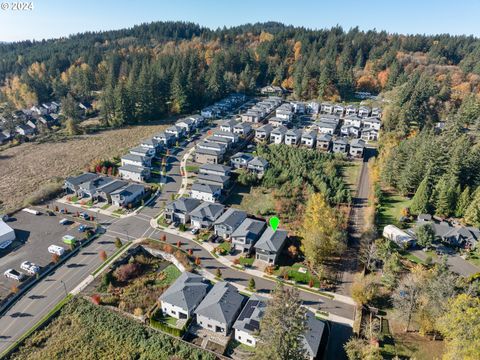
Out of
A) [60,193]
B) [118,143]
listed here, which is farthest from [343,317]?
[118,143]

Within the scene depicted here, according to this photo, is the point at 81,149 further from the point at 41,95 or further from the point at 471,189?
the point at 471,189

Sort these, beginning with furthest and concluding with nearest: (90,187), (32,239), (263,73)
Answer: (263,73) → (90,187) → (32,239)

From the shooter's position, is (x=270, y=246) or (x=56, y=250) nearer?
(x=270, y=246)

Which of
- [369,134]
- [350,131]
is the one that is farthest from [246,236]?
[369,134]

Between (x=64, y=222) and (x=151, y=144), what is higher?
(x=151, y=144)

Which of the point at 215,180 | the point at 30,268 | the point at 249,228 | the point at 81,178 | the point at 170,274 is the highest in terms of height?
the point at 215,180

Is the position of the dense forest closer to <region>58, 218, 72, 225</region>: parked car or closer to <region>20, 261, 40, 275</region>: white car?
<region>58, 218, 72, 225</region>: parked car

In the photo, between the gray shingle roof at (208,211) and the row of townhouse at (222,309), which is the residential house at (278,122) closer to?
the gray shingle roof at (208,211)

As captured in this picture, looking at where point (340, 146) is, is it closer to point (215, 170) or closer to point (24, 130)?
point (215, 170)
